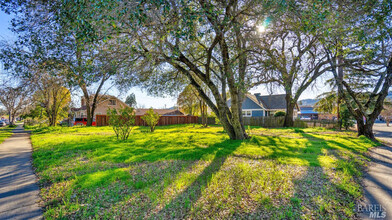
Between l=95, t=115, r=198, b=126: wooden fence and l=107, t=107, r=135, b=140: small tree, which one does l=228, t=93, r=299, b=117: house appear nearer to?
l=95, t=115, r=198, b=126: wooden fence

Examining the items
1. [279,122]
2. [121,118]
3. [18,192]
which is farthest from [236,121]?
[279,122]

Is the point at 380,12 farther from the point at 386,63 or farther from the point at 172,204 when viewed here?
the point at 172,204

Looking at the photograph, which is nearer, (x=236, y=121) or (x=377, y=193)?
(x=377, y=193)

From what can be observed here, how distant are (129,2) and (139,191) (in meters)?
3.76

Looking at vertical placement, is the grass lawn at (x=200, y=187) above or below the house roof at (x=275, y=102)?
below

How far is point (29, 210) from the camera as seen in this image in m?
2.74

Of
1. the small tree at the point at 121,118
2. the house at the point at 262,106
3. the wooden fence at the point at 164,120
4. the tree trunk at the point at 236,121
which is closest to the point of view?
the tree trunk at the point at 236,121

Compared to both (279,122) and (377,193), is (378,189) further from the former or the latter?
(279,122)

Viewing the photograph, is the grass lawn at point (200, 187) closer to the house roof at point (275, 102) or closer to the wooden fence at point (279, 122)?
the wooden fence at point (279, 122)

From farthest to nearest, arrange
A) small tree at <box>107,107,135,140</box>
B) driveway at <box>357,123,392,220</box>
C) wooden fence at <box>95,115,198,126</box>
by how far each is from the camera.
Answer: wooden fence at <box>95,115,198,126</box>
small tree at <box>107,107,135,140</box>
driveway at <box>357,123,392,220</box>

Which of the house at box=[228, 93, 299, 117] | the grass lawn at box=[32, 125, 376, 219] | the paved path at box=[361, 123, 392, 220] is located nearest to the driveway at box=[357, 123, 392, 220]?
the paved path at box=[361, 123, 392, 220]

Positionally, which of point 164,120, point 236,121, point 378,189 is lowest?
point 378,189

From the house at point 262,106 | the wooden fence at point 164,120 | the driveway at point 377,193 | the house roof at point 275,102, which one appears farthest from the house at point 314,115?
Answer: the driveway at point 377,193

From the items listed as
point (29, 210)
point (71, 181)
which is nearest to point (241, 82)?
point (71, 181)
